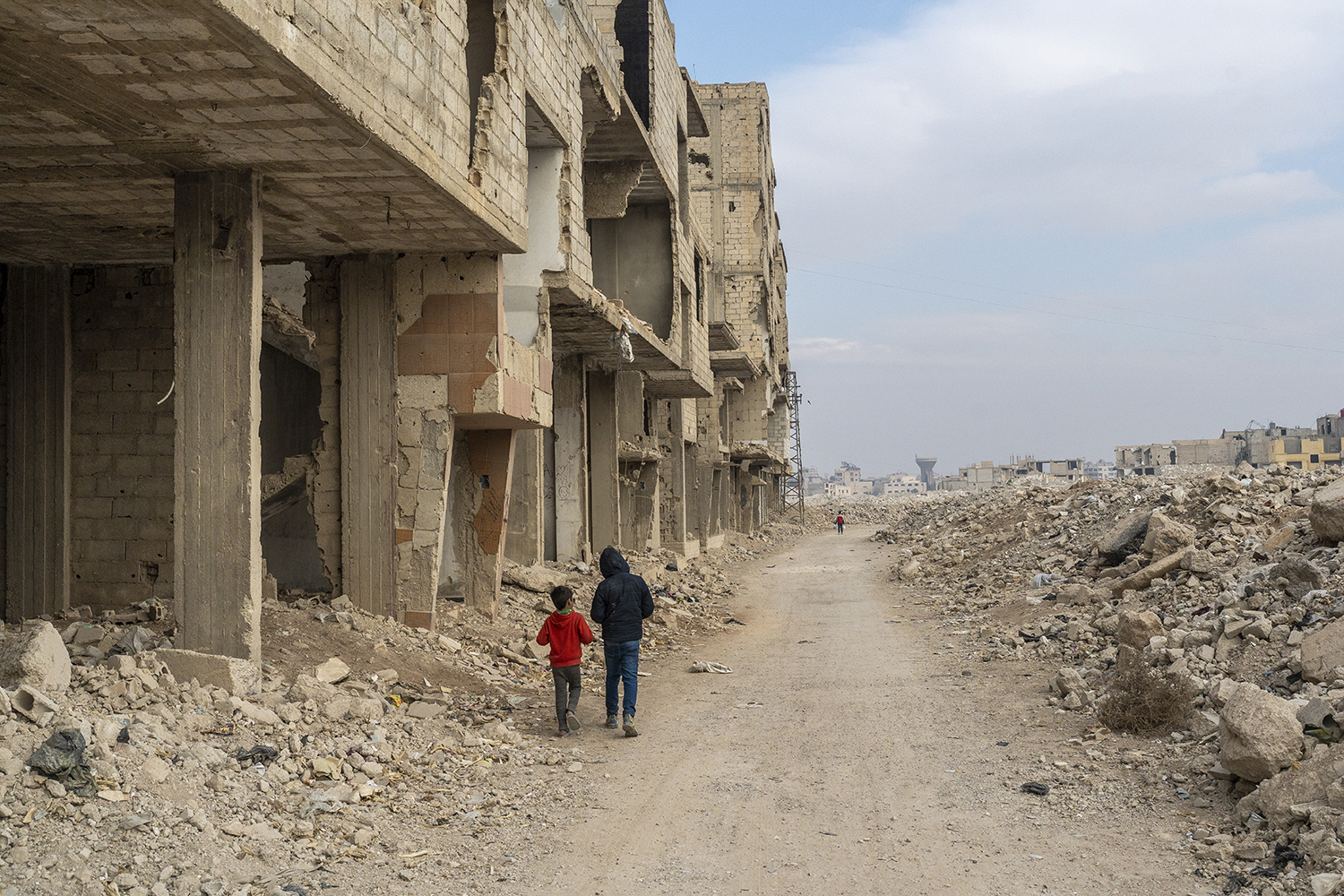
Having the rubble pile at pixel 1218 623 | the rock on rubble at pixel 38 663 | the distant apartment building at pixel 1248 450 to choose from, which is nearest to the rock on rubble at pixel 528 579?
the rubble pile at pixel 1218 623

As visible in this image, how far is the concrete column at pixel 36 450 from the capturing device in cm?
1121

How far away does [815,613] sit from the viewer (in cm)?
1712

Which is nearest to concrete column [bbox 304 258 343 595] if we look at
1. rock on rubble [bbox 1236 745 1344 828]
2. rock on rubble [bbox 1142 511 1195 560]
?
rock on rubble [bbox 1236 745 1344 828]

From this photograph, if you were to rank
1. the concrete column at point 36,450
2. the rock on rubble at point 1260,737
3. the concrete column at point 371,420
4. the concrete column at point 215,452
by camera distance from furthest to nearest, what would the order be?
1. the concrete column at point 36,450
2. the concrete column at point 371,420
3. the concrete column at point 215,452
4. the rock on rubble at point 1260,737

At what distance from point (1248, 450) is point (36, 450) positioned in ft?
247

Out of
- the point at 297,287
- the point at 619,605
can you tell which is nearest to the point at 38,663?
the point at 619,605

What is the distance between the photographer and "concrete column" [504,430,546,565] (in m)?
16.4

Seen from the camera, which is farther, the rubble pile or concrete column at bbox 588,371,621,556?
concrete column at bbox 588,371,621,556

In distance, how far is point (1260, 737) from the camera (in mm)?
5816

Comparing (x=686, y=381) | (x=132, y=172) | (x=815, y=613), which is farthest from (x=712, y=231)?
(x=132, y=172)

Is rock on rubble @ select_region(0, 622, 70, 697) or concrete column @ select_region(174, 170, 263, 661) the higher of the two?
concrete column @ select_region(174, 170, 263, 661)

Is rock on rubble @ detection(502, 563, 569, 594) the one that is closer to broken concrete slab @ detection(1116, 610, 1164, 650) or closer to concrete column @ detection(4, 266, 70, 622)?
concrete column @ detection(4, 266, 70, 622)

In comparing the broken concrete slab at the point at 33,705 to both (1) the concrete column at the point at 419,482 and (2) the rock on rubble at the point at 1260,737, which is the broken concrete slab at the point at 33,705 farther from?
(2) the rock on rubble at the point at 1260,737

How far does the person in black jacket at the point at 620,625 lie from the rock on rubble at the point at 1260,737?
14.1 feet
